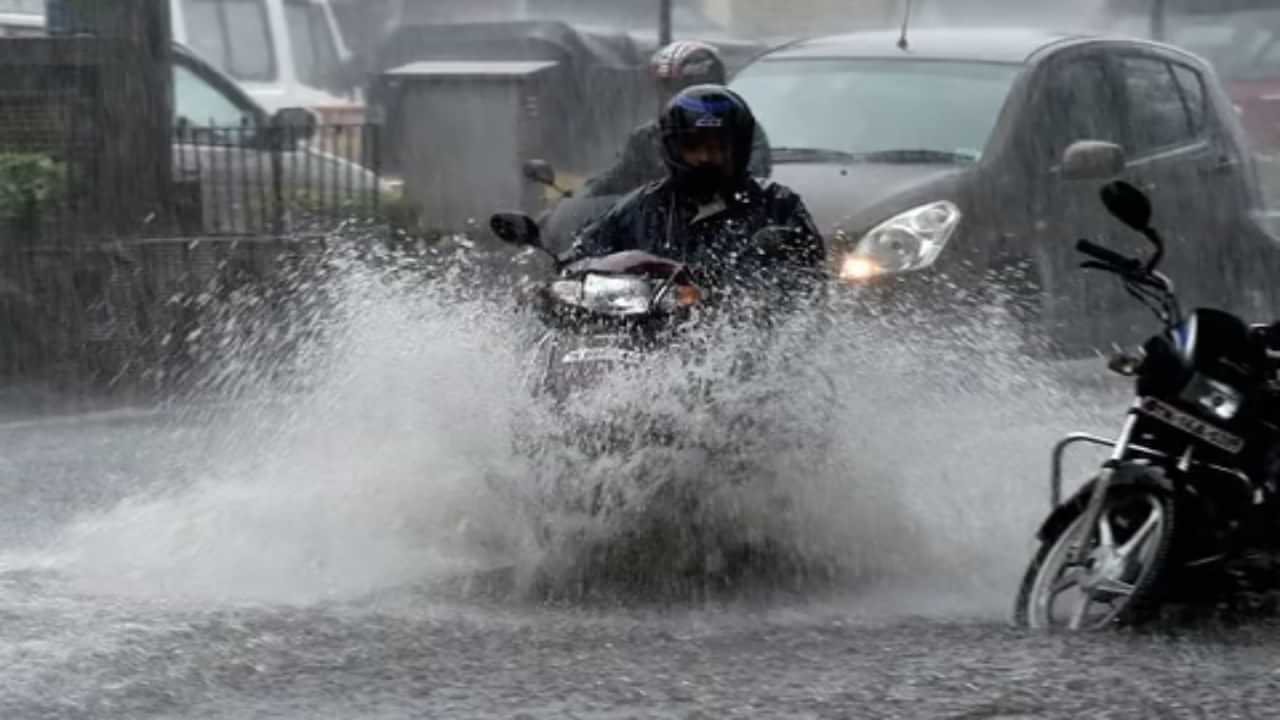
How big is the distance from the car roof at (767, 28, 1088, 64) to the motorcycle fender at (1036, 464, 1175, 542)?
19.6 ft

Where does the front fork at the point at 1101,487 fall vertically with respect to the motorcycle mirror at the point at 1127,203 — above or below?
A: below

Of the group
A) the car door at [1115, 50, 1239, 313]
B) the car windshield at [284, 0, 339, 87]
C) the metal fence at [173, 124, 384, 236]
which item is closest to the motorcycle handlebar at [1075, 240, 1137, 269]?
the car door at [1115, 50, 1239, 313]

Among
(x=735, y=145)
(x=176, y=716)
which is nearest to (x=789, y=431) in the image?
(x=735, y=145)

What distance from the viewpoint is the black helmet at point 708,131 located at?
7.90 metres

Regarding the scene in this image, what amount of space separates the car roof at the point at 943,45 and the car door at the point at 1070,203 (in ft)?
0.61

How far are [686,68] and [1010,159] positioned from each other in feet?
5.06

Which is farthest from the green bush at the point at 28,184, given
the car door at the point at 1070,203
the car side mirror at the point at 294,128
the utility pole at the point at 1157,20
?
the utility pole at the point at 1157,20

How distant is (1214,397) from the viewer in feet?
21.5

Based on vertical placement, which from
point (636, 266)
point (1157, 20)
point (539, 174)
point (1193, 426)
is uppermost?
point (1157, 20)

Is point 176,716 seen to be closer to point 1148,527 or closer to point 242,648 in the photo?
point 242,648

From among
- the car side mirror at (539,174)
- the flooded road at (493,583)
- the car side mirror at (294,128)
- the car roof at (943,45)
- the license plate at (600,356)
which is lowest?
the flooded road at (493,583)

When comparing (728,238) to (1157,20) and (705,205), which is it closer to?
(705,205)

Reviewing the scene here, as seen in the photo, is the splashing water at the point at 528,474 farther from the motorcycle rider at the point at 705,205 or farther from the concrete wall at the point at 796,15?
the concrete wall at the point at 796,15

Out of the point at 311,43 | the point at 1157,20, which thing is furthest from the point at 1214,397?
the point at 311,43
